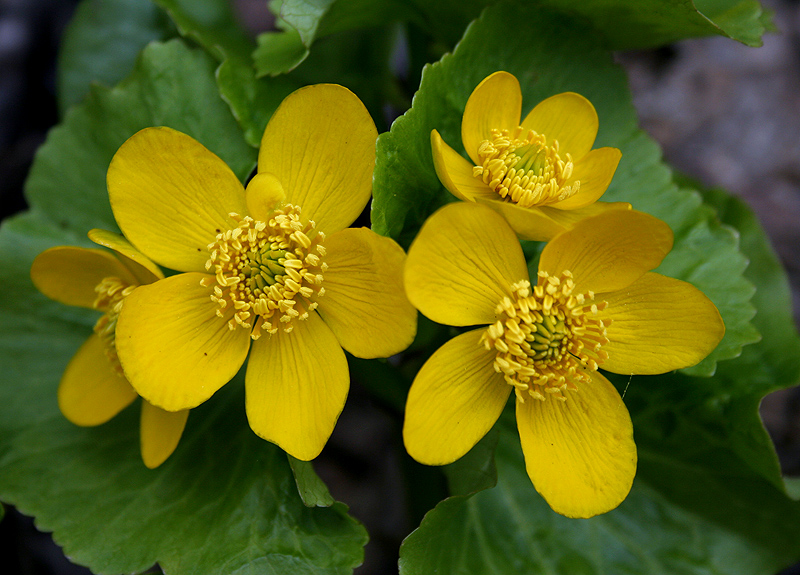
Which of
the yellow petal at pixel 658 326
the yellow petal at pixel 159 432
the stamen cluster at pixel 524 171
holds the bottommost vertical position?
the yellow petal at pixel 159 432

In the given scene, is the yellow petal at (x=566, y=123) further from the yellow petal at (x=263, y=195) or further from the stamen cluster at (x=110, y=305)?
the stamen cluster at (x=110, y=305)

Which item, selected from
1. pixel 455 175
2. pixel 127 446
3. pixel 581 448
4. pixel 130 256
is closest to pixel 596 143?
pixel 455 175

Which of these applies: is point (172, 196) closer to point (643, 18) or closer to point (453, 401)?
point (453, 401)

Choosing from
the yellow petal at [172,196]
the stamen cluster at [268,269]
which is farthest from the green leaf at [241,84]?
the stamen cluster at [268,269]

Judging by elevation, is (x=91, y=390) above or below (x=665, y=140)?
below

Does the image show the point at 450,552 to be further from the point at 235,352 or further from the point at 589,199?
the point at 589,199

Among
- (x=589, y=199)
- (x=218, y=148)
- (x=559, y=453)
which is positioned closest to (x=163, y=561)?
(x=559, y=453)
